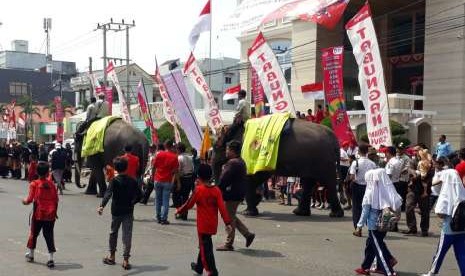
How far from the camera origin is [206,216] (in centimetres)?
791

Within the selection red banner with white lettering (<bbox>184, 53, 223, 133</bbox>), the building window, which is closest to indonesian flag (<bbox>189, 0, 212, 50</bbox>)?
red banner with white lettering (<bbox>184, 53, 223, 133</bbox>)

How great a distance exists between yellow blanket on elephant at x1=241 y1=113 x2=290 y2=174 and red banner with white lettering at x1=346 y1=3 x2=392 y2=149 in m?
1.89

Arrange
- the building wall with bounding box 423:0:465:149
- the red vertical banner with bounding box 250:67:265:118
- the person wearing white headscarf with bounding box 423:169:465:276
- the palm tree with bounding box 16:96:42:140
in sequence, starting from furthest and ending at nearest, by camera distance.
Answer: the palm tree with bounding box 16:96:42:140, the building wall with bounding box 423:0:465:149, the red vertical banner with bounding box 250:67:265:118, the person wearing white headscarf with bounding box 423:169:465:276

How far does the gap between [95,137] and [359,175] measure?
8.64 meters

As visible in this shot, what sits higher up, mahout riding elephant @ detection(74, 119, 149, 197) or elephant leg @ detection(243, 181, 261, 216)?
mahout riding elephant @ detection(74, 119, 149, 197)

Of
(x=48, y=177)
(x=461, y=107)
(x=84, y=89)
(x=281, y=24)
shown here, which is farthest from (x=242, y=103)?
(x=84, y=89)

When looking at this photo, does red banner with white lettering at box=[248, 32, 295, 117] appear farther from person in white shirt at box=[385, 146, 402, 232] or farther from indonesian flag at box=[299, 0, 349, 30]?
indonesian flag at box=[299, 0, 349, 30]

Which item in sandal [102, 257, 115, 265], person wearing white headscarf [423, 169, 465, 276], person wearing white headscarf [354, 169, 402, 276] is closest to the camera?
person wearing white headscarf [423, 169, 465, 276]

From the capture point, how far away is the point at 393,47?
41438 mm

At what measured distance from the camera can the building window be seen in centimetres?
7625

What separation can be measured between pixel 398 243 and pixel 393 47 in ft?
106

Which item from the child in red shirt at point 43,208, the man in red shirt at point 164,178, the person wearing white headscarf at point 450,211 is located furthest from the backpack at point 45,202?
the person wearing white headscarf at point 450,211

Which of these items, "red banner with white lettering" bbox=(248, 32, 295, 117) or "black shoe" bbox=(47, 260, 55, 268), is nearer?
"black shoe" bbox=(47, 260, 55, 268)

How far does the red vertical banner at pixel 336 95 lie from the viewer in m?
17.0
